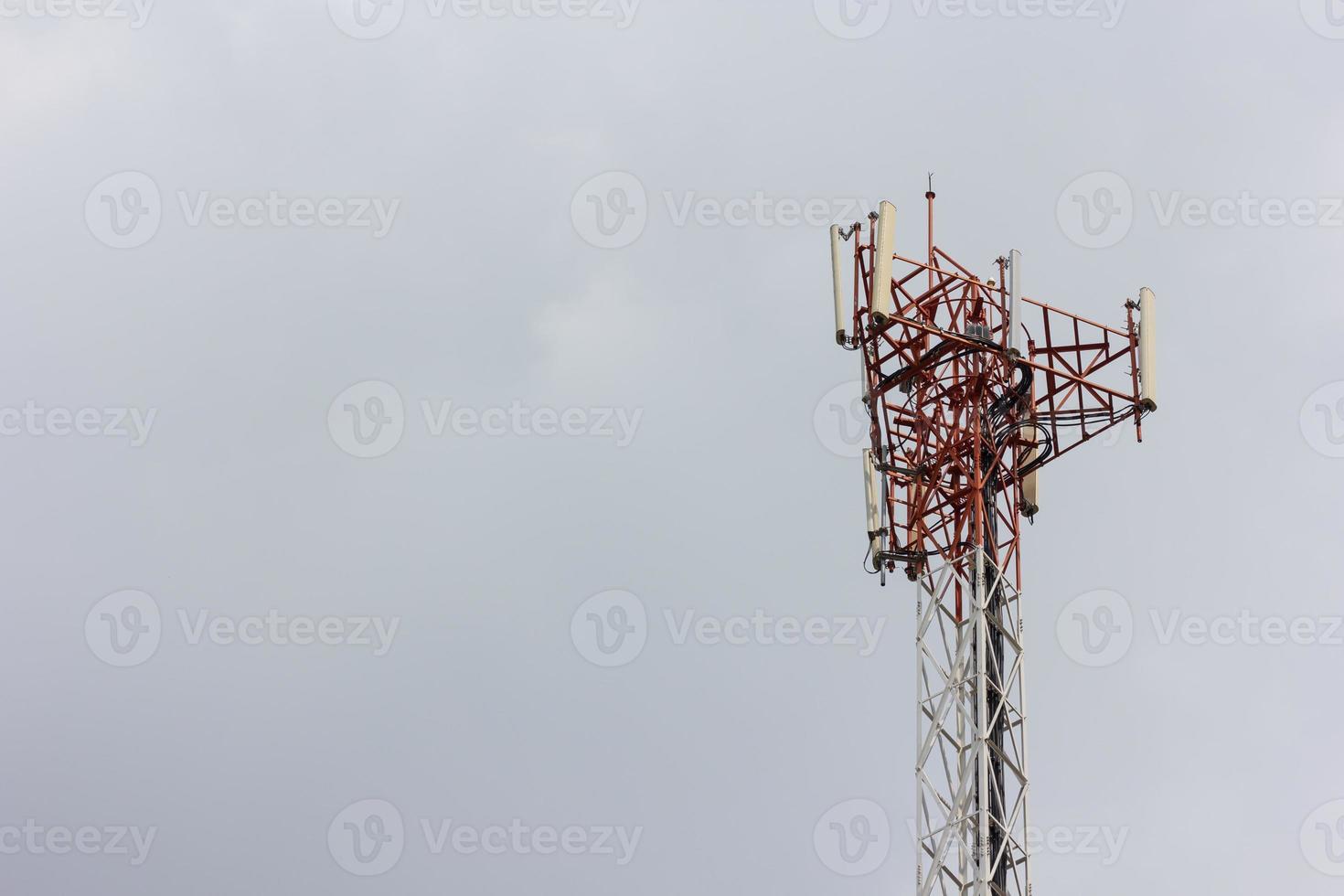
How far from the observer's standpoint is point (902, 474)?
133ft

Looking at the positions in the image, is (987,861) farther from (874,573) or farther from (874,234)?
(874,234)

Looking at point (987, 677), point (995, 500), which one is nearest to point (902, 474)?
point (995, 500)

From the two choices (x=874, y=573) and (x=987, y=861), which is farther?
(x=874, y=573)

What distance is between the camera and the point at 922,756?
128ft

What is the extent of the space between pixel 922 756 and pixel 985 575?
3.65 meters

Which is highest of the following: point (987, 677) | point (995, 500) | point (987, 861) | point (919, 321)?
point (919, 321)

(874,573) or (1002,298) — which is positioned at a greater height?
(1002,298)

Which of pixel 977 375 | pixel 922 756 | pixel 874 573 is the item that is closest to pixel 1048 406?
pixel 977 375

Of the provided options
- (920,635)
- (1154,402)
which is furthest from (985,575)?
(1154,402)

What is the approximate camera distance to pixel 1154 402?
40.4 m

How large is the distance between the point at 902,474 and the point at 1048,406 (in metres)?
3.21

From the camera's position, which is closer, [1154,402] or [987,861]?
[987,861]

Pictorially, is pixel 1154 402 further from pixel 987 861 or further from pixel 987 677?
pixel 987 861

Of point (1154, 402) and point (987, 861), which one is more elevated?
point (1154, 402)
